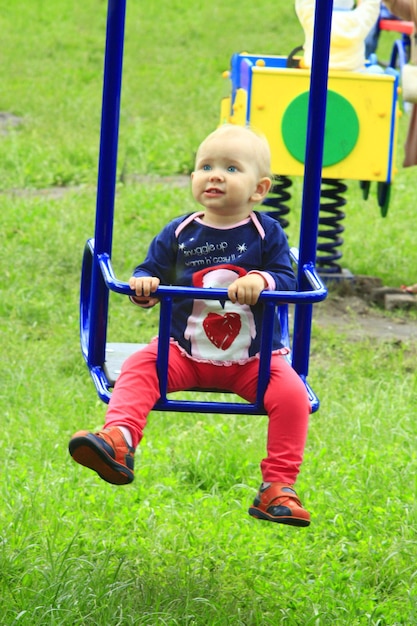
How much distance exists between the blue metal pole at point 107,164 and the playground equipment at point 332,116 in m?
2.80

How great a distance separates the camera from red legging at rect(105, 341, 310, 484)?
2594 mm

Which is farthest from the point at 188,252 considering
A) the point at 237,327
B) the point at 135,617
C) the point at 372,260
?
the point at 372,260

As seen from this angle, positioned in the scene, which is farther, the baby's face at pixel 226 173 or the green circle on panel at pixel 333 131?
the green circle on panel at pixel 333 131

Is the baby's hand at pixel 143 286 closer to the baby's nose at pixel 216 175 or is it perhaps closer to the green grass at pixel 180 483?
the baby's nose at pixel 216 175

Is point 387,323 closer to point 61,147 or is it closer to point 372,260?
point 372,260

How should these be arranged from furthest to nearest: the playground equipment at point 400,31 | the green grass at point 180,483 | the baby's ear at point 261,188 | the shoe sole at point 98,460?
1. the playground equipment at point 400,31
2. the green grass at point 180,483
3. the baby's ear at point 261,188
4. the shoe sole at point 98,460

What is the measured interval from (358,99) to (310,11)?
491 mm

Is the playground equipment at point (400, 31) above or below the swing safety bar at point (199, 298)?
above

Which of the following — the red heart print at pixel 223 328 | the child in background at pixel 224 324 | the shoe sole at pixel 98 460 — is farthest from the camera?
the red heart print at pixel 223 328

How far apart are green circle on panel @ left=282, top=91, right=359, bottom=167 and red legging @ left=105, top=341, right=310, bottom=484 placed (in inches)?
114

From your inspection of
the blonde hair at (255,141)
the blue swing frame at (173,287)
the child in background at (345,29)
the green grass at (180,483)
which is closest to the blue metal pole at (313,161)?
the blue swing frame at (173,287)

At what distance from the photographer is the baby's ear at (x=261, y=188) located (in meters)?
2.84

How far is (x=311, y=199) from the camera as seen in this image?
2.82 meters

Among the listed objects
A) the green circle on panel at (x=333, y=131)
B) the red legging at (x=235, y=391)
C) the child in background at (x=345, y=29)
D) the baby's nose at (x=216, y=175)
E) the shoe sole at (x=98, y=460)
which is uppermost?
the child in background at (x=345, y=29)
